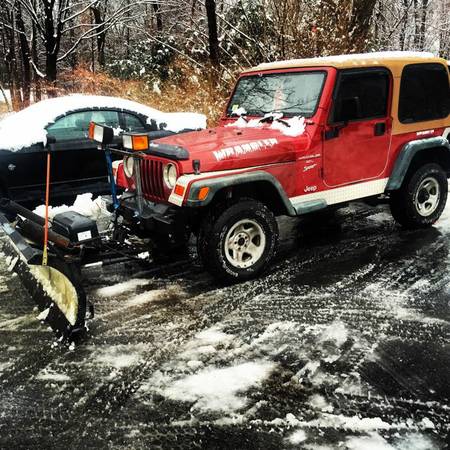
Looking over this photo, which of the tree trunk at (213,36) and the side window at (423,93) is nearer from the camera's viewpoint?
the side window at (423,93)

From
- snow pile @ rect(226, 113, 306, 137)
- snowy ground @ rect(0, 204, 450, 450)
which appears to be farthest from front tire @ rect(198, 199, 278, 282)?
snow pile @ rect(226, 113, 306, 137)

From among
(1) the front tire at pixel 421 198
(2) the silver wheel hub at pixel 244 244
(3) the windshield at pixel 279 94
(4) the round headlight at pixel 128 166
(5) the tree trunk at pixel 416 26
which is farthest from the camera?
(5) the tree trunk at pixel 416 26

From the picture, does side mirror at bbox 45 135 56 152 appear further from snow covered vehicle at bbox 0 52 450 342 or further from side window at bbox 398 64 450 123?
side window at bbox 398 64 450 123

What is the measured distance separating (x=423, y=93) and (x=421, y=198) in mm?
1292

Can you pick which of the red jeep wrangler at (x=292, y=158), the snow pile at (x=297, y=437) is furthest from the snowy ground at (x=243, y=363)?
the red jeep wrangler at (x=292, y=158)

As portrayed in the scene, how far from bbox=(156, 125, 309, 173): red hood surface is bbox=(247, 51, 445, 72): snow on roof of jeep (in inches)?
32.9

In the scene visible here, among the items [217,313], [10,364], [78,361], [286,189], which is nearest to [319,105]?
[286,189]

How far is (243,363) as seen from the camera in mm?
3434

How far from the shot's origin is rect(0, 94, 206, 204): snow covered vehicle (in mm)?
6770

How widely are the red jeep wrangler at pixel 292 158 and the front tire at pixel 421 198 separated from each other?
0.01 metres

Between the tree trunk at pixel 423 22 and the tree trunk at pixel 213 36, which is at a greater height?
the tree trunk at pixel 423 22

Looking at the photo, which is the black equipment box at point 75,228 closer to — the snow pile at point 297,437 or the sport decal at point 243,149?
the sport decal at point 243,149

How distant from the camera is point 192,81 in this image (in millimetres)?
13047

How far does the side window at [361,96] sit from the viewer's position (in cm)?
507
